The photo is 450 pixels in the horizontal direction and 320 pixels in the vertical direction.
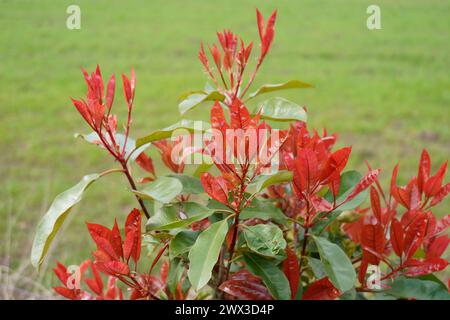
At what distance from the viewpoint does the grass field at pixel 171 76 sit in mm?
3301

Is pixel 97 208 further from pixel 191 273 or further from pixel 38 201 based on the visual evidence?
pixel 191 273

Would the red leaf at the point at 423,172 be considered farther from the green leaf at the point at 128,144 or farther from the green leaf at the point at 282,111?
the green leaf at the point at 128,144

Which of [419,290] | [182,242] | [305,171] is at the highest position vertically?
[305,171]

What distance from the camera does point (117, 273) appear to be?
0.76 meters

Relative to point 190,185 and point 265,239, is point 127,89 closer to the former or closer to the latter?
point 190,185

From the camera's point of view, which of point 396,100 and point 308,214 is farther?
point 396,100

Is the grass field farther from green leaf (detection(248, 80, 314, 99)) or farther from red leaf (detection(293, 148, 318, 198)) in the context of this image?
red leaf (detection(293, 148, 318, 198))

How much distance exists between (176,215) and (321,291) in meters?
0.26

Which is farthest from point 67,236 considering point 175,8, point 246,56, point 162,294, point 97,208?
point 175,8

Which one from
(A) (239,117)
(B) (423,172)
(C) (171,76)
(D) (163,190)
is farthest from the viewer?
(C) (171,76)

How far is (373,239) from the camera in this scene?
0.86 m

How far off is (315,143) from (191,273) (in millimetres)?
256

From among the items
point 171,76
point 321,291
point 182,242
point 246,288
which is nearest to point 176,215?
point 182,242

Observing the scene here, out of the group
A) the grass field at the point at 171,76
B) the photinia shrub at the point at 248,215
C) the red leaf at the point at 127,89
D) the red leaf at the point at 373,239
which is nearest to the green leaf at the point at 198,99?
the photinia shrub at the point at 248,215
